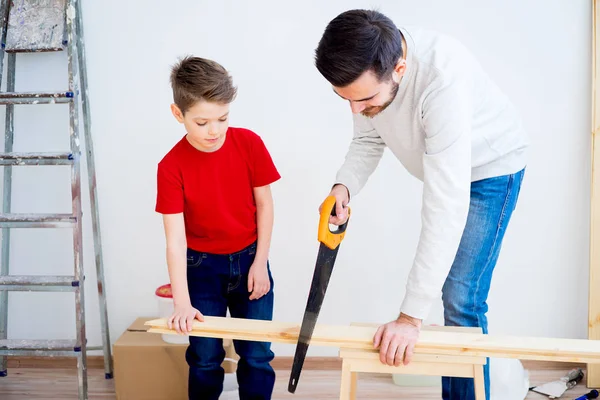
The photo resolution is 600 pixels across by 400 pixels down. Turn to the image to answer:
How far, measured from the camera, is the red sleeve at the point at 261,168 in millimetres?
1742

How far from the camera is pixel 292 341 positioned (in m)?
1.44

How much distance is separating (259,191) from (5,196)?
1.32 meters

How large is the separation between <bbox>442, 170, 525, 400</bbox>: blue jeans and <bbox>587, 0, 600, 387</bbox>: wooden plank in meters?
1.04

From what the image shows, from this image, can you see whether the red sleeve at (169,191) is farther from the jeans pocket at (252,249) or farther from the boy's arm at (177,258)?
the jeans pocket at (252,249)

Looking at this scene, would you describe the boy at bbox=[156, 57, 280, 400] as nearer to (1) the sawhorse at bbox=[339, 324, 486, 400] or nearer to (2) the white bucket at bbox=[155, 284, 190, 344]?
(1) the sawhorse at bbox=[339, 324, 486, 400]

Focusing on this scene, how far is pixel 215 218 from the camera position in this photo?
5.60 feet

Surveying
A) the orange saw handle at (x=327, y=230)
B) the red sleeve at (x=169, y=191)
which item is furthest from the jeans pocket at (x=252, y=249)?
the orange saw handle at (x=327, y=230)

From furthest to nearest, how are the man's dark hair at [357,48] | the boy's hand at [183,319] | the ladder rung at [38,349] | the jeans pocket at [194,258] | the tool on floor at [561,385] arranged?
the tool on floor at [561,385]
the ladder rung at [38,349]
the jeans pocket at [194,258]
the boy's hand at [183,319]
the man's dark hair at [357,48]

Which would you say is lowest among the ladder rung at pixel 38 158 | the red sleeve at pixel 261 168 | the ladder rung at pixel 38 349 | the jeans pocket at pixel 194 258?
the ladder rung at pixel 38 349

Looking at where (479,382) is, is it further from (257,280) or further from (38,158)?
(38,158)

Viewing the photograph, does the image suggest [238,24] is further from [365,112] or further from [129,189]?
[365,112]

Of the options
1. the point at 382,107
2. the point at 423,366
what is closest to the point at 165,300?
the point at 423,366

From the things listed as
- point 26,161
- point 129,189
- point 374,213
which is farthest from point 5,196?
point 374,213

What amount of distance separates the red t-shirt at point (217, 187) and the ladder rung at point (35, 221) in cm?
70
